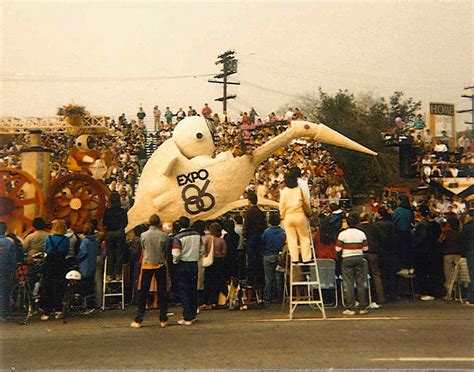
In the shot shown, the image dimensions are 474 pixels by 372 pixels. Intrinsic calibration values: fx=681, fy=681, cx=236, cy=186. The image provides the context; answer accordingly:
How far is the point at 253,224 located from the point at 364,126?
15.7 metres

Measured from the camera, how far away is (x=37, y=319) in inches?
468

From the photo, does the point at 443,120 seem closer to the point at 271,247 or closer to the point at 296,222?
the point at 271,247

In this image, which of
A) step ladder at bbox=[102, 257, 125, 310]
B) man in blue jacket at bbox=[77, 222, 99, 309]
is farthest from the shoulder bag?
man in blue jacket at bbox=[77, 222, 99, 309]

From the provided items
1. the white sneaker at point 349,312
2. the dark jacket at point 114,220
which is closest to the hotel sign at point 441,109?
the white sneaker at point 349,312

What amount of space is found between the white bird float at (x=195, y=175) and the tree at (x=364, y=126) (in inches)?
322

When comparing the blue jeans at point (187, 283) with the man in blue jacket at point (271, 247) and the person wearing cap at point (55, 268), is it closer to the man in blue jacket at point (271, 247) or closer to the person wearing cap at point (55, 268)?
the man in blue jacket at point (271, 247)

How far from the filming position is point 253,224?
1269cm

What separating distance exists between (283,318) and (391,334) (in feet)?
6.96

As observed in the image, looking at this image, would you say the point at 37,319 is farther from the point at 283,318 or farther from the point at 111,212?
the point at 283,318

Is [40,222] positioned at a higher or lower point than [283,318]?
higher

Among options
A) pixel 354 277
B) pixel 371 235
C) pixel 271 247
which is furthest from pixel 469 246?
pixel 271 247

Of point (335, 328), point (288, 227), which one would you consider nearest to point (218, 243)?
point (288, 227)

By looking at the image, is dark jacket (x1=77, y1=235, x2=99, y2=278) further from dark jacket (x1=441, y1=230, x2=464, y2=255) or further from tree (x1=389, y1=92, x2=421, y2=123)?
tree (x1=389, y1=92, x2=421, y2=123)

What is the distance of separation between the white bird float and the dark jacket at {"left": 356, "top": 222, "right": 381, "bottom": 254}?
4.04 metres
